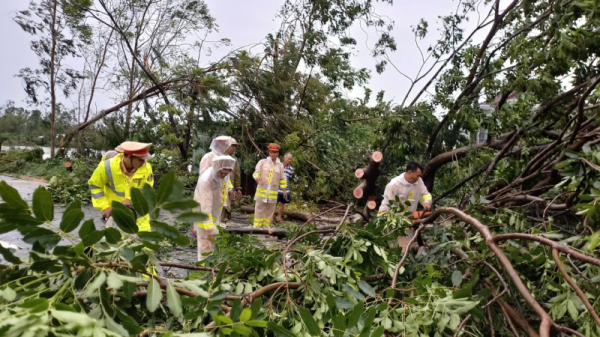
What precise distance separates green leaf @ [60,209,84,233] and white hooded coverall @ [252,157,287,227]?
602 centimetres

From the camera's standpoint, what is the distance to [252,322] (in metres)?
1.03

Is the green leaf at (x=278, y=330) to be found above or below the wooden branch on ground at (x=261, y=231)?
above

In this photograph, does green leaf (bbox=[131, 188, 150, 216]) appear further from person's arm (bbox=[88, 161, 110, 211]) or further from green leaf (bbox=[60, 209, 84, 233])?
person's arm (bbox=[88, 161, 110, 211])

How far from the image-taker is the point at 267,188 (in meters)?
6.99

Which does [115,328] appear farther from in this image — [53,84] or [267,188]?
[53,84]

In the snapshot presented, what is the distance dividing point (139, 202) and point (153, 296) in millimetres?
264

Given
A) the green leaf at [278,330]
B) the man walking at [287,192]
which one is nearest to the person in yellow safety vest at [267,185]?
the man walking at [287,192]

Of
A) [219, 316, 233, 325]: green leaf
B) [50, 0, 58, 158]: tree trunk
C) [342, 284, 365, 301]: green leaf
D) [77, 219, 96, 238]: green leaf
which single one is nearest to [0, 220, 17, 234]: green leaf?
[77, 219, 96, 238]: green leaf

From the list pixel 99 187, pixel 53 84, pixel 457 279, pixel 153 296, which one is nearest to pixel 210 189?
pixel 99 187

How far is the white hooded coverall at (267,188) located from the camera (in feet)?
23.0

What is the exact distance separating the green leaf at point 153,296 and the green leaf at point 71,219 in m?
0.22

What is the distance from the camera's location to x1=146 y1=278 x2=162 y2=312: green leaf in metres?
0.95

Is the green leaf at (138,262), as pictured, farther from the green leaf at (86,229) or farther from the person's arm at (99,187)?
the person's arm at (99,187)

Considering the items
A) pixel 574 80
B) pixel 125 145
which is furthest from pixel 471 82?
pixel 125 145
